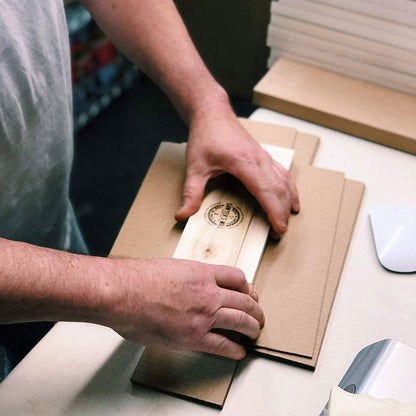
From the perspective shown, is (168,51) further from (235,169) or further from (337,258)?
(337,258)

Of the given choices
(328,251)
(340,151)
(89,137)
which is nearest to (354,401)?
(328,251)

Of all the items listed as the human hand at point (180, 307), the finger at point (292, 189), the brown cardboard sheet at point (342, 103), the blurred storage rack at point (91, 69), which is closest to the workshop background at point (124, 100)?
the blurred storage rack at point (91, 69)

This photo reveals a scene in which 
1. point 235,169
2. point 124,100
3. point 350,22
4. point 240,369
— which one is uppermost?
point 350,22

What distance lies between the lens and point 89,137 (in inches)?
87.6

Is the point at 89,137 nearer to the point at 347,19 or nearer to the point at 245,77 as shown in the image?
the point at 245,77

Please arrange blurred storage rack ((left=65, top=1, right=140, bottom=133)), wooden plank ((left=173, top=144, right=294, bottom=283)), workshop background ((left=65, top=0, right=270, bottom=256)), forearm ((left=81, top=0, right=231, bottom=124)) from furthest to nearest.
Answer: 1. blurred storage rack ((left=65, top=1, right=140, bottom=133))
2. workshop background ((left=65, top=0, right=270, bottom=256))
3. forearm ((left=81, top=0, right=231, bottom=124))
4. wooden plank ((left=173, top=144, right=294, bottom=283))

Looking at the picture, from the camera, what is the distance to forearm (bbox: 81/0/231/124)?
0.86m

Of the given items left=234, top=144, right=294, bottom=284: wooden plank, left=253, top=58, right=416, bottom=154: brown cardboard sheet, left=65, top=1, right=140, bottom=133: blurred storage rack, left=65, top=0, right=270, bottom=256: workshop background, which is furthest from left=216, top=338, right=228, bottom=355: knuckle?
left=65, top=1, right=140, bottom=133: blurred storage rack

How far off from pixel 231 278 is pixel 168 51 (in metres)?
0.47

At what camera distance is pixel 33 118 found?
2.60 ft

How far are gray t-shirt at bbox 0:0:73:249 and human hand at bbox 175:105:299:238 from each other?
0.26m

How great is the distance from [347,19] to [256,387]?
2.67 ft

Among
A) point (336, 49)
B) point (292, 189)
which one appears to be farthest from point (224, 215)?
point (336, 49)

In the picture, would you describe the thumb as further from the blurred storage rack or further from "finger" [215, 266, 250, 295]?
the blurred storage rack
